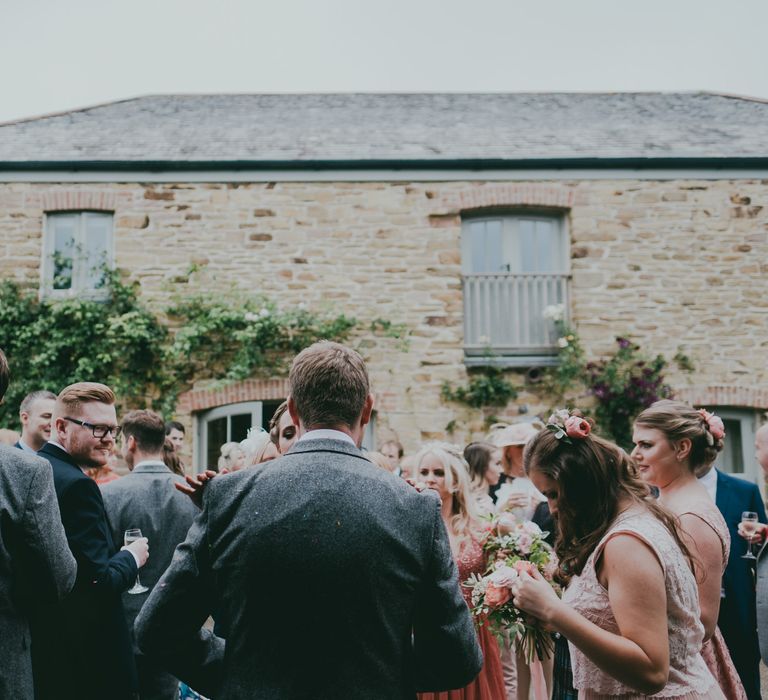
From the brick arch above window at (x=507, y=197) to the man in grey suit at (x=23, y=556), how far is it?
7559 millimetres

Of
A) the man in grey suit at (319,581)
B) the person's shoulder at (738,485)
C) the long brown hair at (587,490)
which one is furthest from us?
the person's shoulder at (738,485)

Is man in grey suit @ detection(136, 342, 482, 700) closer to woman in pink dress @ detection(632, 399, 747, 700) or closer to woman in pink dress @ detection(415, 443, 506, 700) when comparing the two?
woman in pink dress @ detection(632, 399, 747, 700)

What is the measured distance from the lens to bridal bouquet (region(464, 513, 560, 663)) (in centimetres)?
239

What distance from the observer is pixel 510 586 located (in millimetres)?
2326

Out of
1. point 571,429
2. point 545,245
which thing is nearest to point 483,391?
point 545,245

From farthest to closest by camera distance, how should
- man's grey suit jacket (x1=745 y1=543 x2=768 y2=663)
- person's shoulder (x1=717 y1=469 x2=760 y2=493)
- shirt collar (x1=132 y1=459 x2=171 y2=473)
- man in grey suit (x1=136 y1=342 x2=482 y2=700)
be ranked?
person's shoulder (x1=717 y1=469 x2=760 y2=493) → shirt collar (x1=132 y1=459 x2=171 y2=473) → man's grey suit jacket (x1=745 y1=543 x2=768 y2=663) → man in grey suit (x1=136 y1=342 x2=482 y2=700)

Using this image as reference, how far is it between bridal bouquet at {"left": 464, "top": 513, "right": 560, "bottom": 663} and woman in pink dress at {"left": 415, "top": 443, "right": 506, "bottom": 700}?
0.41 m

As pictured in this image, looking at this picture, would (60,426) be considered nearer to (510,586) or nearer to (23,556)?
(23,556)

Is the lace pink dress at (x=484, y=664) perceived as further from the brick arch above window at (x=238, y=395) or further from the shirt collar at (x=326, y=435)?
the brick arch above window at (x=238, y=395)

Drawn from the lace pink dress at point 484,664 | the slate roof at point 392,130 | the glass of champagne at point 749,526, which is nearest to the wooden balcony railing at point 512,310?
the slate roof at point 392,130

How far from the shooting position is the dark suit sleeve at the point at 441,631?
1887 millimetres

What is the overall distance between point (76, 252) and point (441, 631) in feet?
29.1

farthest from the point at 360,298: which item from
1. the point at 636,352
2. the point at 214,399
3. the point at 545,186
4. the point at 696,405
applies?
the point at 696,405

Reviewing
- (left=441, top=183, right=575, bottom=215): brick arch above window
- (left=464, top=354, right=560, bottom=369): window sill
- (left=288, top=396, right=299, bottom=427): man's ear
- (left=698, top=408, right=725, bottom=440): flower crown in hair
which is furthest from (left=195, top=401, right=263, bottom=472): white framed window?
(left=288, top=396, right=299, bottom=427): man's ear
